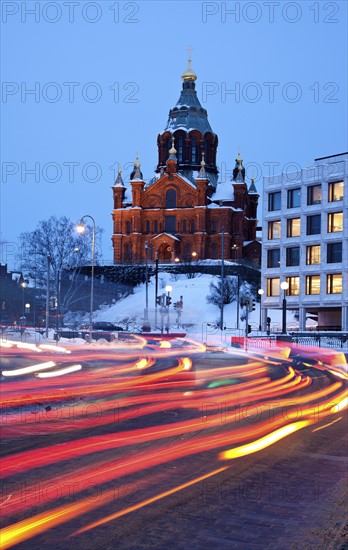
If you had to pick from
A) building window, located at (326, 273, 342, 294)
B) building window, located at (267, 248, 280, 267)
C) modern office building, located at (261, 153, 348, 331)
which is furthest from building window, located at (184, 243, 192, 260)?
building window, located at (326, 273, 342, 294)

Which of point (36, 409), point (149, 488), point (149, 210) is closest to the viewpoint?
point (149, 488)

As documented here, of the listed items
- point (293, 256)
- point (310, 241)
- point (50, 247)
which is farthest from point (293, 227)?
point (50, 247)

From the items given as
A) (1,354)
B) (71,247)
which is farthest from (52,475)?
(71,247)

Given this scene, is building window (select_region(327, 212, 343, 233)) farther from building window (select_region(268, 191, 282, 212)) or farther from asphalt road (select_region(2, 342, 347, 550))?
asphalt road (select_region(2, 342, 347, 550))

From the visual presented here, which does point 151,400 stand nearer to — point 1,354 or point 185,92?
point 1,354

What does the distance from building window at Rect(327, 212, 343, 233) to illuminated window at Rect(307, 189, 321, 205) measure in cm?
225

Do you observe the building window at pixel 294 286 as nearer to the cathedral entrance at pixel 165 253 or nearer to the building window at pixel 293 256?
the building window at pixel 293 256

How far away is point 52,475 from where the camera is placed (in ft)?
29.7

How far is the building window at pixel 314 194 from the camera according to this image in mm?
69812

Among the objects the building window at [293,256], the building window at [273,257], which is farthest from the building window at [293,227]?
the building window at [273,257]

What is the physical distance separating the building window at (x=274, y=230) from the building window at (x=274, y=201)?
1.42m

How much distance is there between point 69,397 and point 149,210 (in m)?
95.5

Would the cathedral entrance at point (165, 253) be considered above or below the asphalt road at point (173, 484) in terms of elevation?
above

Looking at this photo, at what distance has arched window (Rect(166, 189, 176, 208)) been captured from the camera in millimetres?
111500
